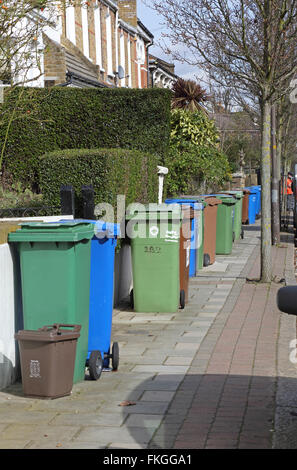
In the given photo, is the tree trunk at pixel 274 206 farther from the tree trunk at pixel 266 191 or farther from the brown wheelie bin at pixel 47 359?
the brown wheelie bin at pixel 47 359

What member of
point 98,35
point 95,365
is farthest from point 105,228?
point 98,35

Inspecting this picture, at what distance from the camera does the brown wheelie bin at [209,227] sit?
15016 mm

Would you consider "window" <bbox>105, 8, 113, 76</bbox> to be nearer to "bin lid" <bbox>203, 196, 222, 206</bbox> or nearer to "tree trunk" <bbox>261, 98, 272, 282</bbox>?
"bin lid" <bbox>203, 196, 222, 206</bbox>

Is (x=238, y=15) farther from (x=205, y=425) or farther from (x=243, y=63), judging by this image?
(x=205, y=425)

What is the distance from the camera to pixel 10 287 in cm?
678

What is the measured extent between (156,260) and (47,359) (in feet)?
13.3

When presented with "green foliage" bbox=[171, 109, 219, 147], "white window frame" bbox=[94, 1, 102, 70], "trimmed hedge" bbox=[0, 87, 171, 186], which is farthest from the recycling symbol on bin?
"white window frame" bbox=[94, 1, 102, 70]

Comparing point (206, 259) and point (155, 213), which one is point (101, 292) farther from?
point (206, 259)

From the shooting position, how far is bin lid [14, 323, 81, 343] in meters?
6.07

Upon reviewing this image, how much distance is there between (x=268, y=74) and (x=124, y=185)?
3.12 metres

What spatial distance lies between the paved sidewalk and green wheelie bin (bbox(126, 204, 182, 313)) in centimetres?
21

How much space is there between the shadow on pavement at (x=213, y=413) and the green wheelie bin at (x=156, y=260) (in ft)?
10.4

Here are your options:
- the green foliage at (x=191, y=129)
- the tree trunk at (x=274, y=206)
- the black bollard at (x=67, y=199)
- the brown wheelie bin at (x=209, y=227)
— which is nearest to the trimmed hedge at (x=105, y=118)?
the brown wheelie bin at (x=209, y=227)

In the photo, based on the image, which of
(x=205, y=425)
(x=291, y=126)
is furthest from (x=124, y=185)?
(x=291, y=126)
